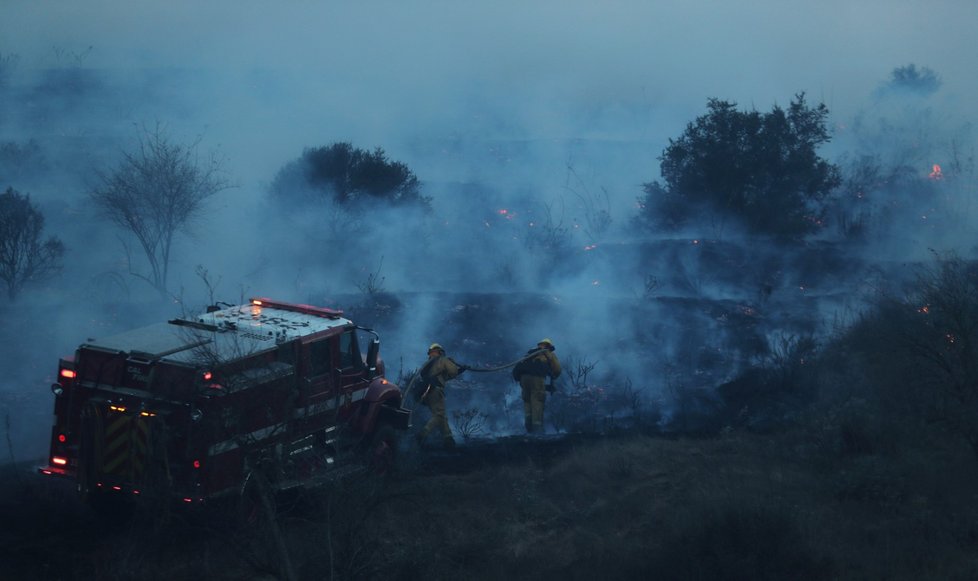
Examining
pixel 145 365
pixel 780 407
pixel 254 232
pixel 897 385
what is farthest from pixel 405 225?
pixel 145 365

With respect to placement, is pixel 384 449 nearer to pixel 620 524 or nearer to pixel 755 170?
pixel 620 524

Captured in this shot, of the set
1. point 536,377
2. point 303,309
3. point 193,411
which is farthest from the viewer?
point 536,377

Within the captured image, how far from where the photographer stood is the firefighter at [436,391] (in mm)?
12648

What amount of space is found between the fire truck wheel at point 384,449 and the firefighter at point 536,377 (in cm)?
312

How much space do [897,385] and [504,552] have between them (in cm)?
726

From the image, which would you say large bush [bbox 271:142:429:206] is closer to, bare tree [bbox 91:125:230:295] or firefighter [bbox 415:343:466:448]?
bare tree [bbox 91:125:230:295]

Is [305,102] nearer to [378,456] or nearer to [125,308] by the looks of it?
[125,308]

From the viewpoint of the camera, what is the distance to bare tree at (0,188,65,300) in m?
19.4

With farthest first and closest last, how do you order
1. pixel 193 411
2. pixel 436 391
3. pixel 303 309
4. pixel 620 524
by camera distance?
pixel 436 391 < pixel 303 309 < pixel 620 524 < pixel 193 411

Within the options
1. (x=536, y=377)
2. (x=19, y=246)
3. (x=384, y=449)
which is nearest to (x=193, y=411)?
(x=384, y=449)

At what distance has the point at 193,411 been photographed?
8.01 meters

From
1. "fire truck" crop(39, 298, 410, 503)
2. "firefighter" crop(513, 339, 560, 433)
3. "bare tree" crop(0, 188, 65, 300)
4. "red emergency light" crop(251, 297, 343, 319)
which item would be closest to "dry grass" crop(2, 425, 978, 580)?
"fire truck" crop(39, 298, 410, 503)

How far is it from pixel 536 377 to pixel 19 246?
13519 millimetres

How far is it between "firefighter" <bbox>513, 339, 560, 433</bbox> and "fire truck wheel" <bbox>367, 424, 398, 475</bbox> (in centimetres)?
312
